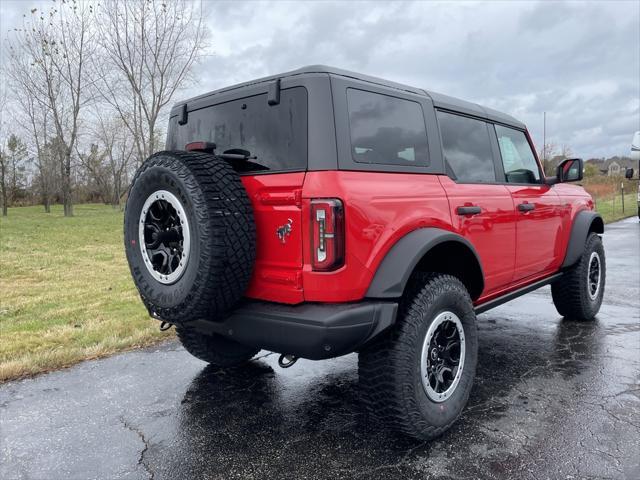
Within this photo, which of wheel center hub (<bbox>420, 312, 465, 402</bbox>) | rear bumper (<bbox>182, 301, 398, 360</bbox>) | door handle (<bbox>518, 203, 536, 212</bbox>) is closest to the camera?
rear bumper (<bbox>182, 301, 398, 360</bbox>)

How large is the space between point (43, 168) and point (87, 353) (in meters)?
35.0

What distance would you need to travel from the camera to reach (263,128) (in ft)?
8.86

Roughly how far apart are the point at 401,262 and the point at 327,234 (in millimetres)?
442

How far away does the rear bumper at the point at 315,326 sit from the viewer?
89.8 inches

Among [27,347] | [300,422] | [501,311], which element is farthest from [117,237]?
[300,422]

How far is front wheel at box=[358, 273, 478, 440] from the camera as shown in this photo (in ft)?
8.16

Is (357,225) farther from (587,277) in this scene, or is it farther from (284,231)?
(587,277)

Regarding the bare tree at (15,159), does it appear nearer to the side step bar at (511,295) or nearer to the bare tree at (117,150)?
the bare tree at (117,150)

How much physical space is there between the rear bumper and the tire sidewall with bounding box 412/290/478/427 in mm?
296

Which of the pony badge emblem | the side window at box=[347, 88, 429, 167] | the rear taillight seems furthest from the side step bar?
the pony badge emblem

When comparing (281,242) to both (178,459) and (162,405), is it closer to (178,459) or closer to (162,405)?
(178,459)

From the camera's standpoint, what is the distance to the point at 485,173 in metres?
3.56

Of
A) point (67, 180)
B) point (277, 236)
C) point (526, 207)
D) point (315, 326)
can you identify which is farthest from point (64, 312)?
point (67, 180)

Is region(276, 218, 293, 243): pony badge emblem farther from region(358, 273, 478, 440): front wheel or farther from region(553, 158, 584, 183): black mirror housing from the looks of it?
region(553, 158, 584, 183): black mirror housing
